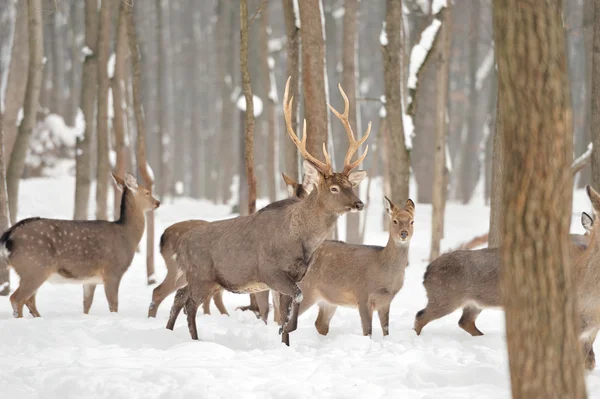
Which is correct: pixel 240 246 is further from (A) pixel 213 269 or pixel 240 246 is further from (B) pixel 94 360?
(B) pixel 94 360

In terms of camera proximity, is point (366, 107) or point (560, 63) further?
point (366, 107)

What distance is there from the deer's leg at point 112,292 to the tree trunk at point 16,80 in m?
4.73

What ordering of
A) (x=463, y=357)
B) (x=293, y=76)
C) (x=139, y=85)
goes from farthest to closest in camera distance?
(x=139, y=85), (x=293, y=76), (x=463, y=357)

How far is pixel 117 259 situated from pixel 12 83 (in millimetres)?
6446

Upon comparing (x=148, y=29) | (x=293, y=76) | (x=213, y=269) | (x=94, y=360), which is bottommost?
(x=94, y=360)

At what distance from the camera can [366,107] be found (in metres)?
48.3

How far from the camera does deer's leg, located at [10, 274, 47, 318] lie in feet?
31.4

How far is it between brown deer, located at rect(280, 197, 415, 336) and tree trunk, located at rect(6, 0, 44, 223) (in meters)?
6.51

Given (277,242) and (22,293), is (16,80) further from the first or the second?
(277,242)

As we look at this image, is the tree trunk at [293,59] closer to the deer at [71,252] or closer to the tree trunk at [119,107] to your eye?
the deer at [71,252]

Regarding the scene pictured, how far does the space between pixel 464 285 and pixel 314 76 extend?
4.16 metres

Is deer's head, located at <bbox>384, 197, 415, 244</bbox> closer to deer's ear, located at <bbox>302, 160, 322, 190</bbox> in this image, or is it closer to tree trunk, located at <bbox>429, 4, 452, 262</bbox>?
deer's ear, located at <bbox>302, 160, 322, 190</bbox>

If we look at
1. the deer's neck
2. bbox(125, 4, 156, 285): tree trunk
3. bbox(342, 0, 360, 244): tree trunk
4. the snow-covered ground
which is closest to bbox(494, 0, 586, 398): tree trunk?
the snow-covered ground

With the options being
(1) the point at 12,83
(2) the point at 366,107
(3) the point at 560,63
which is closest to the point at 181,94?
(2) the point at 366,107
